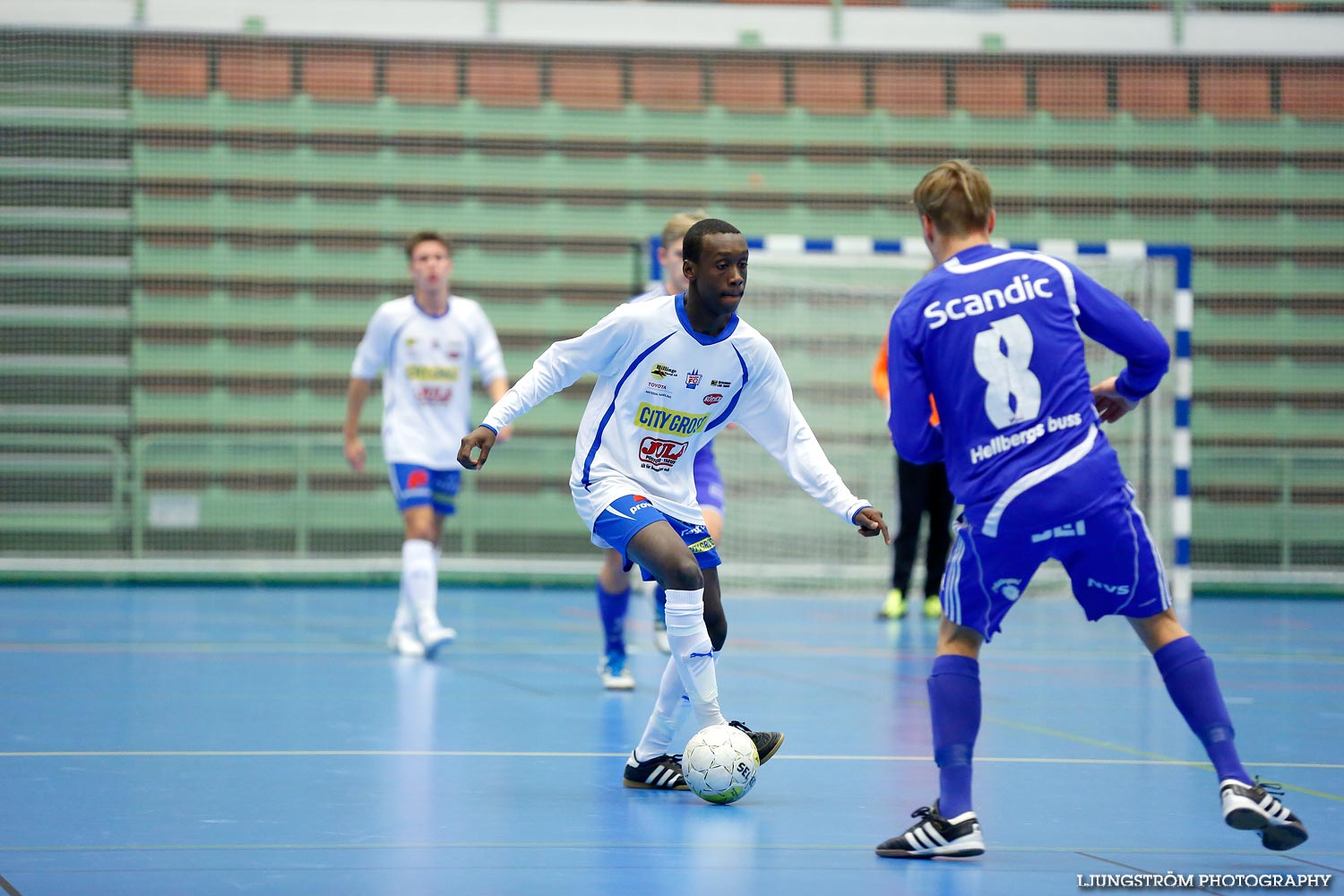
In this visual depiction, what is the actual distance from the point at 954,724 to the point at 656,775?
1.16m

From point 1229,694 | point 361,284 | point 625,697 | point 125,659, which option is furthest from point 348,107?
point 1229,694

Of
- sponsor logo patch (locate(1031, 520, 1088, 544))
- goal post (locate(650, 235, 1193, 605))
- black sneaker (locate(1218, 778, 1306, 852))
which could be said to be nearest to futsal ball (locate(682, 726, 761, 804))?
sponsor logo patch (locate(1031, 520, 1088, 544))

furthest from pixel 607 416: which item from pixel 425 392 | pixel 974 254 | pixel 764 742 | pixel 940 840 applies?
pixel 425 392

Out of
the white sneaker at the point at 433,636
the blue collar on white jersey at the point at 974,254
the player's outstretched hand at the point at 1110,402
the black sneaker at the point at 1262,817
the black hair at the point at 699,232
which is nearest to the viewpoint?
the black sneaker at the point at 1262,817

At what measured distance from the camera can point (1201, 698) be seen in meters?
3.54

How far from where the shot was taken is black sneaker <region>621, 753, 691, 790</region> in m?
4.47

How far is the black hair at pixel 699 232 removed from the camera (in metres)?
4.38

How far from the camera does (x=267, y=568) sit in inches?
506

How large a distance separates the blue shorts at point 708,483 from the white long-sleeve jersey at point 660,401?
5.62ft

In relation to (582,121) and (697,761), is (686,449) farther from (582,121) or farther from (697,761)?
(582,121)

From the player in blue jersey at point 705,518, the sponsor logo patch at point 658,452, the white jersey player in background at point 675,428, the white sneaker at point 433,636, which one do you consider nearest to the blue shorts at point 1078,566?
the white jersey player in background at point 675,428

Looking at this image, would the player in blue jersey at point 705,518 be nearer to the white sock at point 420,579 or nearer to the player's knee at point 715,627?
the white sock at point 420,579

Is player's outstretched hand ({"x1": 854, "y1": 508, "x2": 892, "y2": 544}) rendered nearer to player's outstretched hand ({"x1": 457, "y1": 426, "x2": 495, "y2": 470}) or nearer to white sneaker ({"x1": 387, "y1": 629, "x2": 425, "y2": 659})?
player's outstretched hand ({"x1": 457, "y1": 426, "x2": 495, "y2": 470})

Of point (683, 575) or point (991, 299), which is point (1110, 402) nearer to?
point (991, 299)
